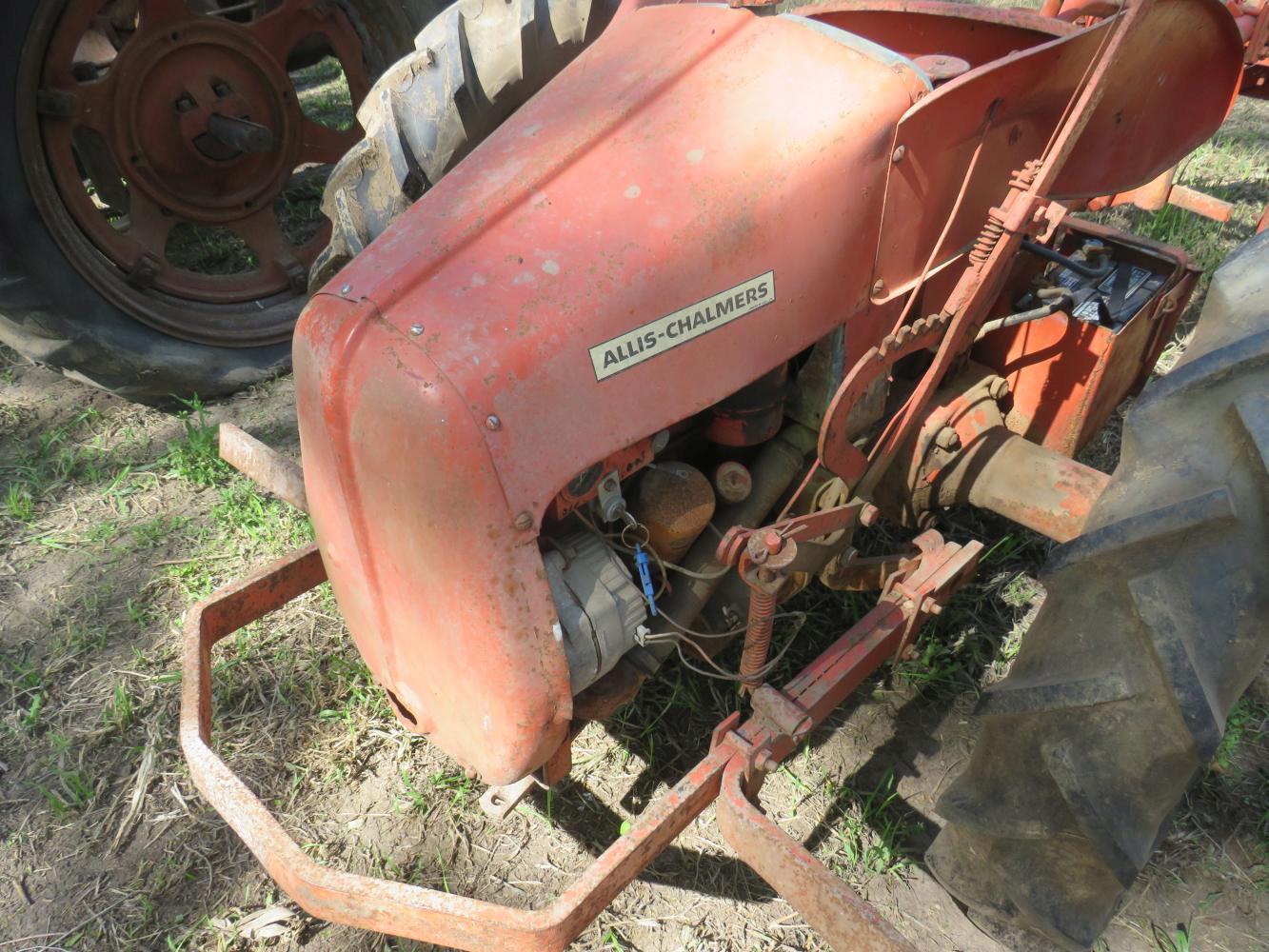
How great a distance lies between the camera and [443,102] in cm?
175

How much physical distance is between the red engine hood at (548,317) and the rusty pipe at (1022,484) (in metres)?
0.50

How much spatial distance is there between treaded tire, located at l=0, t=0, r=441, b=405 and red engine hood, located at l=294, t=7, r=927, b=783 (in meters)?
1.36

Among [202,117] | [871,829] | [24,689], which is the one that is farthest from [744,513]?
[202,117]

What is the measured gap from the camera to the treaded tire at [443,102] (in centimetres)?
175

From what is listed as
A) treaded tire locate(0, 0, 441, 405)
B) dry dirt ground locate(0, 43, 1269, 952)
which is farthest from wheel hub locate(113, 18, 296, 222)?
dry dirt ground locate(0, 43, 1269, 952)

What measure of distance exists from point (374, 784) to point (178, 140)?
1.90 m

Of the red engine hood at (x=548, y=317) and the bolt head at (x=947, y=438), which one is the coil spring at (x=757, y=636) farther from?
the bolt head at (x=947, y=438)

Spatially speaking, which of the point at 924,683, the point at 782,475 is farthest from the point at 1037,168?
the point at 924,683

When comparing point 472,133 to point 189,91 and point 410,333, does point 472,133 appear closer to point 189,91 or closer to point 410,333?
point 410,333

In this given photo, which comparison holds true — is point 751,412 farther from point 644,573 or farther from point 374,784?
point 374,784

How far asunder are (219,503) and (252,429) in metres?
0.29

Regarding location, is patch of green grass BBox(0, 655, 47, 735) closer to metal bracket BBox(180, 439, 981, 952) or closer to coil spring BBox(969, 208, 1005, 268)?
metal bracket BBox(180, 439, 981, 952)

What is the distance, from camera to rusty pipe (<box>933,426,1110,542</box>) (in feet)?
5.38

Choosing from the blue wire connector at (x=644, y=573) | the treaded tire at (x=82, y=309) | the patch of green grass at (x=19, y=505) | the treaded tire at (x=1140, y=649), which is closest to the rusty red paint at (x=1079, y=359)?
the treaded tire at (x=1140, y=649)
